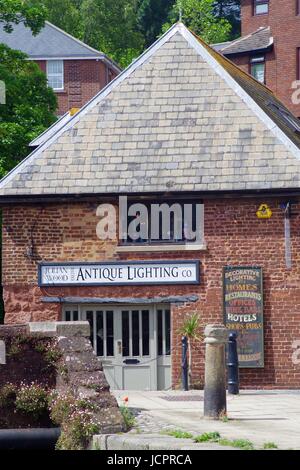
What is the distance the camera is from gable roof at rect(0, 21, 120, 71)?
57781mm

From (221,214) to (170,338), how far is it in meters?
2.76

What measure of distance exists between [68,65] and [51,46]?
1232mm

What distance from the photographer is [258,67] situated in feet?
164

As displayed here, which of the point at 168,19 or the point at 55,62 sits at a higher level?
the point at 168,19

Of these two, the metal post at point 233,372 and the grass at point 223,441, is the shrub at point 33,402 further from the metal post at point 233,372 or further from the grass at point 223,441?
the metal post at point 233,372

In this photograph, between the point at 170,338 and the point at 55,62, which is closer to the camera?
the point at 170,338


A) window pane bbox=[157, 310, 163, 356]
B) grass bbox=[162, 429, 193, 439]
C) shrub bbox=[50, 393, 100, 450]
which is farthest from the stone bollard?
window pane bbox=[157, 310, 163, 356]

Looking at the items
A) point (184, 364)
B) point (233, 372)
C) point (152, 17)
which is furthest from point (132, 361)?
point (152, 17)

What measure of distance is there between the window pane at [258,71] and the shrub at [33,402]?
110 ft

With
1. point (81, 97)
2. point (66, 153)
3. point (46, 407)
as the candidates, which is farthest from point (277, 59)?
point (46, 407)

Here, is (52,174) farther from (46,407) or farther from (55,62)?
(55,62)

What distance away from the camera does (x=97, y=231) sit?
25484 mm

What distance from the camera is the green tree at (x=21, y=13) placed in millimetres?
33938

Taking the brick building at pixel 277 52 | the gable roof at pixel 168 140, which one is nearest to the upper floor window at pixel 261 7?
the brick building at pixel 277 52
